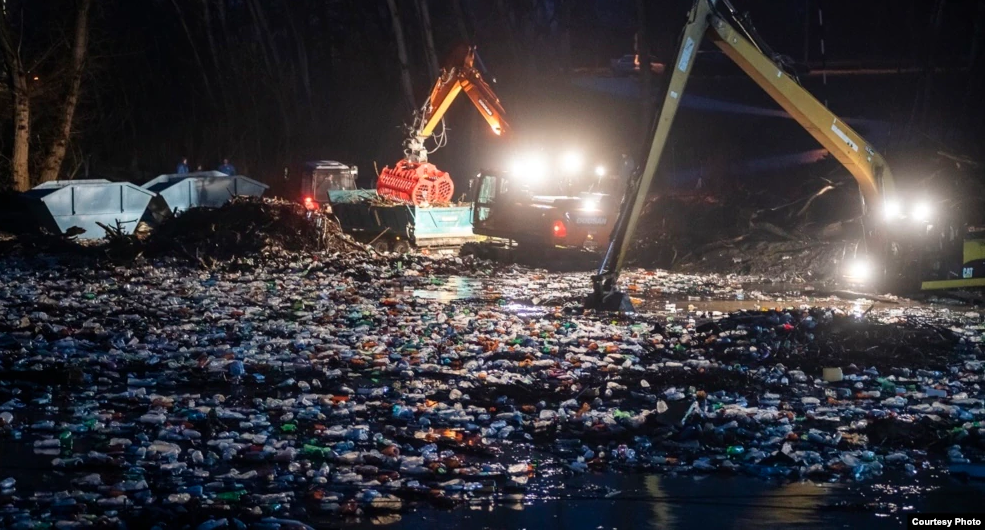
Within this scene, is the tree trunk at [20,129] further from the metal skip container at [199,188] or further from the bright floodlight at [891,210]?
the bright floodlight at [891,210]

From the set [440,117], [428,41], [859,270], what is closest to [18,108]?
[428,41]

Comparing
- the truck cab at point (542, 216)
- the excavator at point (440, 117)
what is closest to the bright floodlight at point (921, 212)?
the truck cab at point (542, 216)

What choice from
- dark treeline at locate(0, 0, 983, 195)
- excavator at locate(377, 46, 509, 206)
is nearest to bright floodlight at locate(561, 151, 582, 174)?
dark treeline at locate(0, 0, 983, 195)

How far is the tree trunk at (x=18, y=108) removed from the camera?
25578mm

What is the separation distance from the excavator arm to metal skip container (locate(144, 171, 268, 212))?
1408 cm

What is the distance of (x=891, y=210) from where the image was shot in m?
Result: 14.3

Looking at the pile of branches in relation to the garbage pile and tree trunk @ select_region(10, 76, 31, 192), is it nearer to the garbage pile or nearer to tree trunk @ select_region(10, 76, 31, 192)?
the garbage pile

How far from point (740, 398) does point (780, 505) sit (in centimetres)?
254

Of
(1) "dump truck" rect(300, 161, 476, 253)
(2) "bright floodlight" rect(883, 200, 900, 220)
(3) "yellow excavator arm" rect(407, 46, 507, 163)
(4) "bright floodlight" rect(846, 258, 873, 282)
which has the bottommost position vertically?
(4) "bright floodlight" rect(846, 258, 873, 282)

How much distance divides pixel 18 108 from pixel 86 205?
539 centimetres

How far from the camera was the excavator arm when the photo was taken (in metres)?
12.0

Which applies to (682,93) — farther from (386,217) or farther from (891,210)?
(386,217)

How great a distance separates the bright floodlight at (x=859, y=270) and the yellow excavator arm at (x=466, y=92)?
791 cm

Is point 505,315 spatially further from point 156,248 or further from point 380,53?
point 380,53
